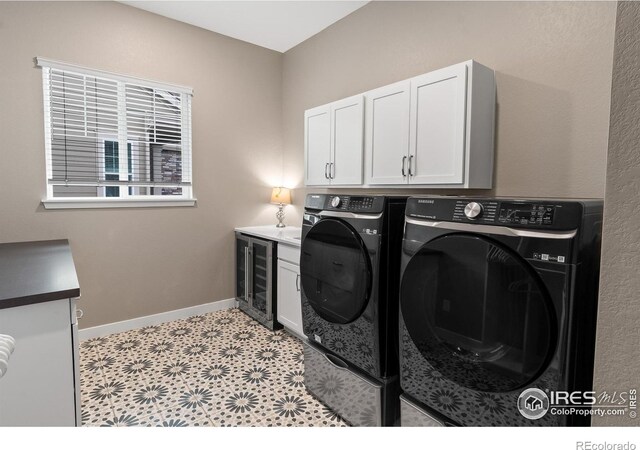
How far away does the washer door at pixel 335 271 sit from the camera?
183 cm

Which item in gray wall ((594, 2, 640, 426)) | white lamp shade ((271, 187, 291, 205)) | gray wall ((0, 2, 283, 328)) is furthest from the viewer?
white lamp shade ((271, 187, 291, 205))

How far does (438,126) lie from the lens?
2.15 m

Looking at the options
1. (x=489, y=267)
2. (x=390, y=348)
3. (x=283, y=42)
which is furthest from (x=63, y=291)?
(x=283, y=42)

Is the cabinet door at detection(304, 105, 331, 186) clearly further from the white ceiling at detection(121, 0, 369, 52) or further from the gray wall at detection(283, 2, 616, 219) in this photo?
the white ceiling at detection(121, 0, 369, 52)

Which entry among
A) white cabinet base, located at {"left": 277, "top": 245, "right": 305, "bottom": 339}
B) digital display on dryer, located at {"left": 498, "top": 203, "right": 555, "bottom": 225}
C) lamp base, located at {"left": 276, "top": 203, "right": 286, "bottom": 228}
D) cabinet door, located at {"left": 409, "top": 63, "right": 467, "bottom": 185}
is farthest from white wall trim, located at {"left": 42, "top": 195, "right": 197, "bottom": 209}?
digital display on dryer, located at {"left": 498, "top": 203, "right": 555, "bottom": 225}

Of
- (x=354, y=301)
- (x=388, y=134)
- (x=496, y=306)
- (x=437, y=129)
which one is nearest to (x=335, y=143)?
(x=388, y=134)

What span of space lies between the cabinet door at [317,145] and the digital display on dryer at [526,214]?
1.87 m

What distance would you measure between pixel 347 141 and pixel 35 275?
207 cm

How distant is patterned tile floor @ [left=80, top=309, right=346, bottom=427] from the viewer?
2057mm

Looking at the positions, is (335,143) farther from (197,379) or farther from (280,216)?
(197,379)

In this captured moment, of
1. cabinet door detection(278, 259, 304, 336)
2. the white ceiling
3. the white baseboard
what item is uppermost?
the white ceiling

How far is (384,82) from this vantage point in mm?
2895

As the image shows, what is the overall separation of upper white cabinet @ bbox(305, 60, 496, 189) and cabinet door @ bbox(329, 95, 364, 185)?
0.44 ft

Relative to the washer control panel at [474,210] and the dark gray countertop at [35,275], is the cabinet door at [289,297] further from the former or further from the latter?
the washer control panel at [474,210]
